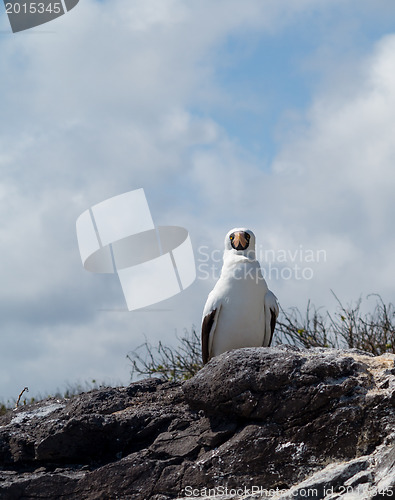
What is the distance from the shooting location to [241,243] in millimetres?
8695

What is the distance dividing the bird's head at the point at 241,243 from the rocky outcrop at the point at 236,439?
6.17ft

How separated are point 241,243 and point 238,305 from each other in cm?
82

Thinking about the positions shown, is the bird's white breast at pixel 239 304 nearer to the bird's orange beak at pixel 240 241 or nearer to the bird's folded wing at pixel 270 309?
the bird's folded wing at pixel 270 309

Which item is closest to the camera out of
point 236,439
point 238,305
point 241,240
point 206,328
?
point 236,439

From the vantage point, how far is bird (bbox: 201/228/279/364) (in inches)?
332

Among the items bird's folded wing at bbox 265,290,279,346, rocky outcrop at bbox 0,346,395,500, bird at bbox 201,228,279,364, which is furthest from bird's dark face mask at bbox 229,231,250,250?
rocky outcrop at bbox 0,346,395,500

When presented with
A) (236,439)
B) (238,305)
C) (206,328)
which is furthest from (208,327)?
(236,439)

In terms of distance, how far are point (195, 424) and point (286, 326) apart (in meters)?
5.82

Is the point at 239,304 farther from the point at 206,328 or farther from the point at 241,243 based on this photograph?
the point at 241,243

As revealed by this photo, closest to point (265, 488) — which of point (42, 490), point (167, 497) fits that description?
point (167, 497)

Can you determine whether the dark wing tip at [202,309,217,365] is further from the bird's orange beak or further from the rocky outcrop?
the rocky outcrop

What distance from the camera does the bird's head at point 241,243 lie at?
343 inches

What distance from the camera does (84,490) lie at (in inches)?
255

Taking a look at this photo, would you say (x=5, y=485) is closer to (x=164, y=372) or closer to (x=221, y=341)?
(x=221, y=341)
